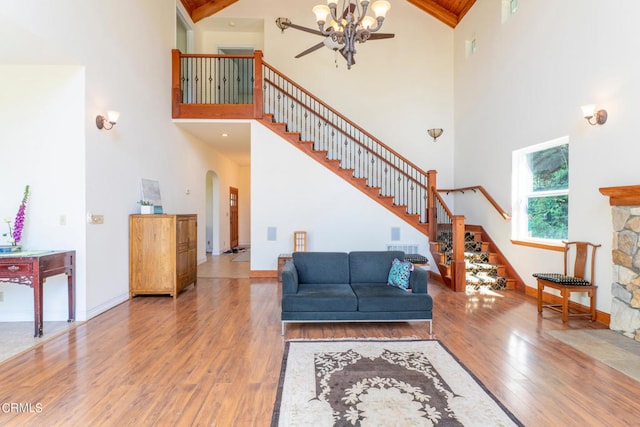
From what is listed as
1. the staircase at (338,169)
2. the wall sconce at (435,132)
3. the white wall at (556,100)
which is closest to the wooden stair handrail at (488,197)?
the white wall at (556,100)

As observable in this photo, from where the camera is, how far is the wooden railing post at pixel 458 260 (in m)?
5.59

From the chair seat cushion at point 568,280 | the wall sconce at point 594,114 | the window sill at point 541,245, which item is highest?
the wall sconce at point 594,114

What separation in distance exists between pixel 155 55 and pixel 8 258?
163 inches

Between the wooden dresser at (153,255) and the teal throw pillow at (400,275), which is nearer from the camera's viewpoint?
the teal throw pillow at (400,275)

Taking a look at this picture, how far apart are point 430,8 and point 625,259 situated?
7262mm

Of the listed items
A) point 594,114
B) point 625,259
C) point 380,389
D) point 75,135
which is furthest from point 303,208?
point 625,259

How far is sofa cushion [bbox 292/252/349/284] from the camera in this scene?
4.32 m

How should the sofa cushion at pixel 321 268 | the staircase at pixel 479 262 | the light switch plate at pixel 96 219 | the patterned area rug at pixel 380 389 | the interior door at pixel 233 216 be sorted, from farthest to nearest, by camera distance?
the interior door at pixel 233 216
the staircase at pixel 479 262
the sofa cushion at pixel 321 268
the light switch plate at pixel 96 219
the patterned area rug at pixel 380 389

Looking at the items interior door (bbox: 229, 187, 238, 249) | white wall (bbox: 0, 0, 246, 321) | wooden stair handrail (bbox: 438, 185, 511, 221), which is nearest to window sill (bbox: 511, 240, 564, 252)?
wooden stair handrail (bbox: 438, 185, 511, 221)

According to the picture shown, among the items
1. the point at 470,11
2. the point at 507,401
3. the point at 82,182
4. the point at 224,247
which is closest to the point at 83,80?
the point at 82,182

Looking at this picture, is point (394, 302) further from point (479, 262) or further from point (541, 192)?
point (541, 192)

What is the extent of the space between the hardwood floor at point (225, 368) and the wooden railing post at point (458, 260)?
0.98 m

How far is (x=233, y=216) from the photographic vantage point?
11.5m

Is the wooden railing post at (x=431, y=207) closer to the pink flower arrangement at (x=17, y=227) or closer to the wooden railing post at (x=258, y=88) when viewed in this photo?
the wooden railing post at (x=258, y=88)
